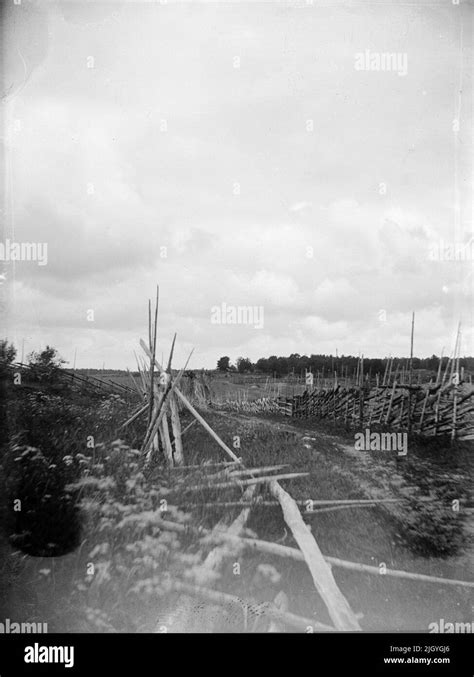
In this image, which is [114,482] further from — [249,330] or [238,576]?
[249,330]

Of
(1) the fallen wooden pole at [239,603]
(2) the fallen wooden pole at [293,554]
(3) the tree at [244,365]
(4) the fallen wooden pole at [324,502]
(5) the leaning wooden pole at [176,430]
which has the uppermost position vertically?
(3) the tree at [244,365]

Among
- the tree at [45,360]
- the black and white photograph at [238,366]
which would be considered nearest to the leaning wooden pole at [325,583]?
the black and white photograph at [238,366]

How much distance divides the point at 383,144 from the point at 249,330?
3.82 feet

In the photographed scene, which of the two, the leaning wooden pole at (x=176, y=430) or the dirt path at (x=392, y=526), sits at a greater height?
the leaning wooden pole at (x=176, y=430)

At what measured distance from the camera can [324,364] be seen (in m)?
2.66

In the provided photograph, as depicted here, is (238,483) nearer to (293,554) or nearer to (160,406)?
(293,554)

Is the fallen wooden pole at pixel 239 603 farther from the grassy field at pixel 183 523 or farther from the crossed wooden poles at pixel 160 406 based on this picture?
the crossed wooden poles at pixel 160 406

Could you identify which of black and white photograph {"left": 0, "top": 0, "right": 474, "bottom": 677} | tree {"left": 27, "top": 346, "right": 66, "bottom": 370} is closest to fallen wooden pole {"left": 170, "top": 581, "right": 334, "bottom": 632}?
black and white photograph {"left": 0, "top": 0, "right": 474, "bottom": 677}

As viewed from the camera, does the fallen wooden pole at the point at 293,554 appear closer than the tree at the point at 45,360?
Yes

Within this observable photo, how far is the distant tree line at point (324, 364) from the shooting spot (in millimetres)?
2641

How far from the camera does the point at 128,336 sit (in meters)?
2.65

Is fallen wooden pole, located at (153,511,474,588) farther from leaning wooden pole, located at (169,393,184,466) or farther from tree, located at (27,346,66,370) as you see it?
tree, located at (27,346,66,370)

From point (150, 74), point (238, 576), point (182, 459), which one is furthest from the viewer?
point (150, 74)
